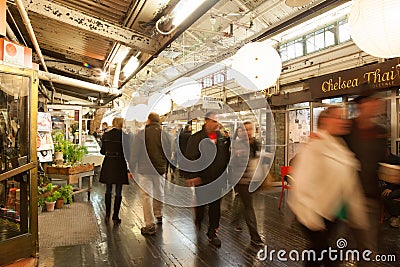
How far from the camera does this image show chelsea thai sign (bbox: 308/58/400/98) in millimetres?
5465

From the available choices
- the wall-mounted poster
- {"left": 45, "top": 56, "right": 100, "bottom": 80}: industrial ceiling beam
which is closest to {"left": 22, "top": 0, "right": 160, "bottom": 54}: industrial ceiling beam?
the wall-mounted poster

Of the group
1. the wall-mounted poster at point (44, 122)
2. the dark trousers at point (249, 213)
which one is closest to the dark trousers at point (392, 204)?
the dark trousers at point (249, 213)

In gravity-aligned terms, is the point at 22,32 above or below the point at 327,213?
above

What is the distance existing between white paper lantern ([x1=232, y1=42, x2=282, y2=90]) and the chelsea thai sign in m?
1.91

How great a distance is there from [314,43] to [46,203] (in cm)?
665

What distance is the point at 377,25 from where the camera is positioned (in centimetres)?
264

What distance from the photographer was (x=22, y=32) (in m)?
5.18

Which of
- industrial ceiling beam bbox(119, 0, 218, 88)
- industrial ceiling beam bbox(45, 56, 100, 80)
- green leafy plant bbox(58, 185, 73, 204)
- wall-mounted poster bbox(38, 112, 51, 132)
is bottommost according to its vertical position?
green leafy plant bbox(58, 185, 73, 204)

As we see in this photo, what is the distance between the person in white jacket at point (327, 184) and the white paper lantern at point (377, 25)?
0.65m

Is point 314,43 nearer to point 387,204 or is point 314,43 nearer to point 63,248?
point 387,204

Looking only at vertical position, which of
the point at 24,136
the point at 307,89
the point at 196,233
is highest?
the point at 307,89

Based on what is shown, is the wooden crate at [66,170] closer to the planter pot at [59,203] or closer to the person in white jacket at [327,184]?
the planter pot at [59,203]

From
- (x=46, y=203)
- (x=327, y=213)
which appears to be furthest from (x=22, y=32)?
(x=327, y=213)

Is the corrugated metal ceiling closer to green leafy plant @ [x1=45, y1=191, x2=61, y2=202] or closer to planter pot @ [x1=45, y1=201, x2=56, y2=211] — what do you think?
green leafy plant @ [x1=45, y1=191, x2=61, y2=202]
